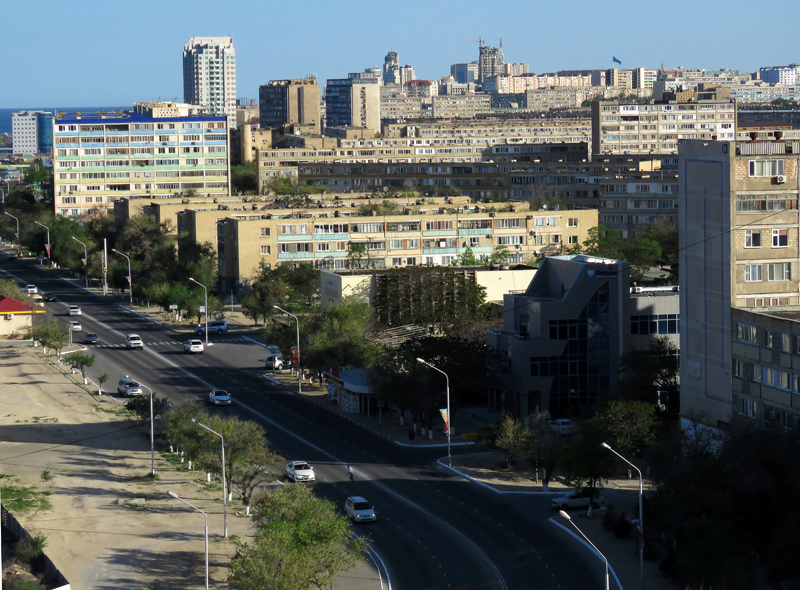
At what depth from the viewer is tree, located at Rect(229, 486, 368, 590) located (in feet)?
138

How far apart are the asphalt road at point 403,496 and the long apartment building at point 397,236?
85.6ft

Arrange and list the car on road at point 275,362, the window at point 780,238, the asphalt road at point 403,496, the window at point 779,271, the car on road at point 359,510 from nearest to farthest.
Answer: the asphalt road at point 403,496
the car on road at point 359,510
the window at point 779,271
the window at point 780,238
the car on road at point 275,362

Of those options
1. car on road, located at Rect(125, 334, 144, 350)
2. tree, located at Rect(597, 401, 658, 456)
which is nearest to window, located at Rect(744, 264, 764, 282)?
tree, located at Rect(597, 401, 658, 456)

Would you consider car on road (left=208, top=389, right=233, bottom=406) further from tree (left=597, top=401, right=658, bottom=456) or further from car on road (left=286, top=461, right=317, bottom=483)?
tree (left=597, top=401, right=658, bottom=456)

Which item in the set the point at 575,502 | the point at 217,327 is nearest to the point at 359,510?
the point at 575,502

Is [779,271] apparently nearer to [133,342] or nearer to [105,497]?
[105,497]

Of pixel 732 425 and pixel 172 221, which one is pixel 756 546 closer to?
pixel 732 425

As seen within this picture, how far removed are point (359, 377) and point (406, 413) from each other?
3.63 metres

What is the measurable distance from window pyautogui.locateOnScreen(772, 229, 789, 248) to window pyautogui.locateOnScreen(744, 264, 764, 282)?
1.70 m

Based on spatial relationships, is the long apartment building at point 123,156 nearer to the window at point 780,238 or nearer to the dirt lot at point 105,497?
the dirt lot at point 105,497

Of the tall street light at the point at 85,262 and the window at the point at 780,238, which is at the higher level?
the window at the point at 780,238

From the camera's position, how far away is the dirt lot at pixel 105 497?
163 feet

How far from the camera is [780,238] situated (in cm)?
6284

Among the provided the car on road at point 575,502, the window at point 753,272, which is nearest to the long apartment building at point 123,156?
the window at point 753,272
